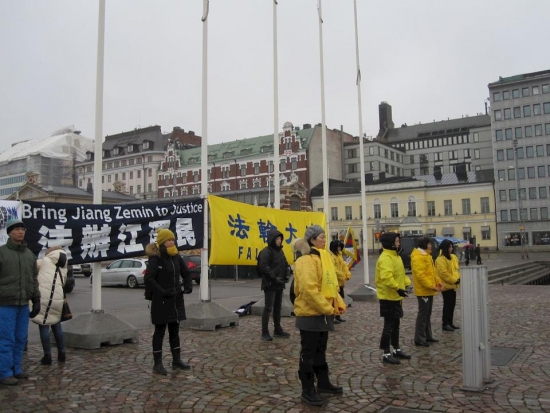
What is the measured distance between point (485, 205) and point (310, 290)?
65.2 meters

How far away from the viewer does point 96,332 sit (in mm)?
8969

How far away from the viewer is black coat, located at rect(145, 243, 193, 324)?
23.9ft

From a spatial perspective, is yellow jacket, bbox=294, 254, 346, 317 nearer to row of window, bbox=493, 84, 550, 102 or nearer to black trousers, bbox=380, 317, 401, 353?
black trousers, bbox=380, 317, 401, 353

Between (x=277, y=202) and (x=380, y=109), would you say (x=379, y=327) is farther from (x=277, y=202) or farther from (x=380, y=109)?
(x=380, y=109)

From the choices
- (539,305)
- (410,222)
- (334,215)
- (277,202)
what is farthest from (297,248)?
(334,215)

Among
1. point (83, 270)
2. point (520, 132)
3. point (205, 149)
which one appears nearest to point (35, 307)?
point (205, 149)

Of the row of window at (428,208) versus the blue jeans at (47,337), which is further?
the row of window at (428,208)

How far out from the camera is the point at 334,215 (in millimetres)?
73688

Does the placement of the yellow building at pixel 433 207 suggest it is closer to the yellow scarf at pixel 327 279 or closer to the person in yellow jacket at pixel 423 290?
the person in yellow jacket at pixel 423 290

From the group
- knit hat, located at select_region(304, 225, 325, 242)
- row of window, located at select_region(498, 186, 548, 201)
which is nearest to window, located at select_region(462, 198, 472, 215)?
row of window, located at select_region(498, 186, 548, 201)

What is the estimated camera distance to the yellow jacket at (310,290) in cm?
583

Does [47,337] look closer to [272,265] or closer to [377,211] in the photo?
[272,265]

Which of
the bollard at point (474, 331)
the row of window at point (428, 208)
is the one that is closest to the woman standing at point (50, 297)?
the bollard at point (474, 331)

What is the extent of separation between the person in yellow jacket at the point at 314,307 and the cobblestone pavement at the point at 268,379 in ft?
0.80
